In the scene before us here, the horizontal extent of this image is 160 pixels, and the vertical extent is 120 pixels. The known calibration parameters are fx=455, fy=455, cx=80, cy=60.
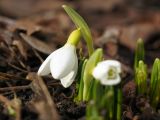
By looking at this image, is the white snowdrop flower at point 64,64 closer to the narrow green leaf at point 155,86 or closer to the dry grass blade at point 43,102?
the dry grass blade at point 43,102

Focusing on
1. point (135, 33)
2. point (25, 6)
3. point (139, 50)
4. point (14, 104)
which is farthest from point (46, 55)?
point (25, 6)

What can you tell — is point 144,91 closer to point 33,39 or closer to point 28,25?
point 33,39

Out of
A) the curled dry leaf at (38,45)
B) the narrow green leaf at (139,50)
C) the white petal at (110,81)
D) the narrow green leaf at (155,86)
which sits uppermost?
the curled dry leaf at (38,45)

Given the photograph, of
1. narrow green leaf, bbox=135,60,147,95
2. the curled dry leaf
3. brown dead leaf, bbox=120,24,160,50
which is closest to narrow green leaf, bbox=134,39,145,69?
narrow green leaf, bbox=135,60,147,95

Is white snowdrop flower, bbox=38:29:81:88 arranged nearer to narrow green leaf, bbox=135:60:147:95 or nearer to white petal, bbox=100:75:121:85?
white petal, bbox=100:75:121:85

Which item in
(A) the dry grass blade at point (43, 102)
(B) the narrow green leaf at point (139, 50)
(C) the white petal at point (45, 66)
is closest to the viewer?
(A) the dry grass blade at point (43, 102)

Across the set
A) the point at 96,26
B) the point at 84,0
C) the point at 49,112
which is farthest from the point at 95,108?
the point at 84,0

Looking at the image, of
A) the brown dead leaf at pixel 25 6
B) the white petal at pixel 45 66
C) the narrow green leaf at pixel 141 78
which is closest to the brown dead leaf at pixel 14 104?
the white petal at pixel 45 66
